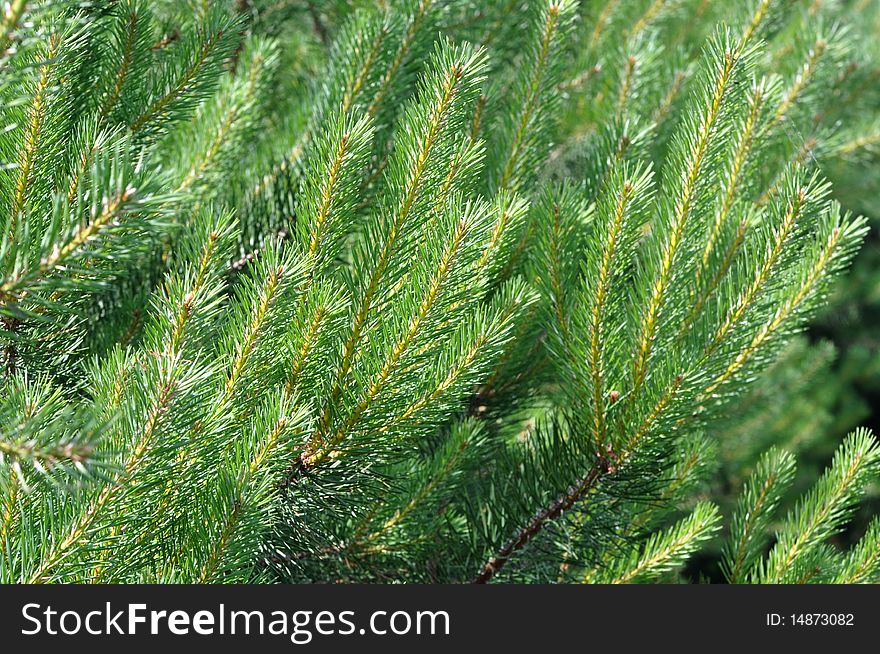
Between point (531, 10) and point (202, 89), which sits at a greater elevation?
point (531, 10)

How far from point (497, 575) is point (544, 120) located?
0.50 metres

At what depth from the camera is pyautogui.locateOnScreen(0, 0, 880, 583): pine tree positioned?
1.90ft

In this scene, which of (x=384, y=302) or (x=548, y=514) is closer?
(x=384, y=302)

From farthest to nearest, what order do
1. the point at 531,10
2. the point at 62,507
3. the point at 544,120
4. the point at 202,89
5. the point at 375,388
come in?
the point at 531,10 < the point at 544,120 < the point at 202,89 < the point at 375,388 < the point at 62,507

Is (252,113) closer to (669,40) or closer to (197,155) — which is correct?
(197,155)

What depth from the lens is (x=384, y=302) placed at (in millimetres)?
702

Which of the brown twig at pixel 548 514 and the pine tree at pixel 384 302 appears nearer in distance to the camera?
the pine tree at pixel 384 302

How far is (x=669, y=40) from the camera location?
4.50 ft

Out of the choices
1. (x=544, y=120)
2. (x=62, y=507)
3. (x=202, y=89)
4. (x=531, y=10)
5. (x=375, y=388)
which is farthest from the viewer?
(x=531, y=10)

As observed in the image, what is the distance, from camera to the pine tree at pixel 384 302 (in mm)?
578

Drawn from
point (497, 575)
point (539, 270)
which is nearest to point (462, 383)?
point (539, 270)

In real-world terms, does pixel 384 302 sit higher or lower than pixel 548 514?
higher

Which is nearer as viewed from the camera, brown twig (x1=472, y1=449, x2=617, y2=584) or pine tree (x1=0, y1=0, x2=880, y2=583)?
pine tree (x1=0, y1=0, x2=880, y2=583)

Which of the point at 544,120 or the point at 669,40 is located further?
the point at 669,40
